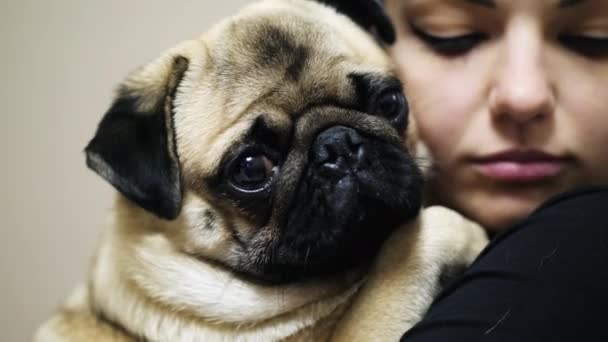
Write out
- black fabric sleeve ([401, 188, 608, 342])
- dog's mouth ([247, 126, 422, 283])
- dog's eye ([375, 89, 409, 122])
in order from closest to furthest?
black fabric sleeve ([401, 188, 608, 342]), dog's mouth ([247, 126, 422, 283]), dog's eye ([375, 89, 409, 122])

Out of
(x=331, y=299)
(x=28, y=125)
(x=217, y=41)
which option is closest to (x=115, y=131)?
(x=217, y=41)

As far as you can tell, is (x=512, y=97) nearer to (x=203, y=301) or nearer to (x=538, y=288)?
(x=538, y=288)

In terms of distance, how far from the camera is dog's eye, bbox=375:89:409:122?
1.20 m

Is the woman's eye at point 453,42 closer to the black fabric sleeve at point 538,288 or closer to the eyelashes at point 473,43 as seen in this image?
the eyelashes at point 473,43

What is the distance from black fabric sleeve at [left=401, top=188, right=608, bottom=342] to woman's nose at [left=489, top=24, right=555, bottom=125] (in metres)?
0.24

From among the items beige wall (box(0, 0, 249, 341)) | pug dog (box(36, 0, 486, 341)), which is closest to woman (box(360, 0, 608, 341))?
pug dog (box(36, 0, 486, 341))

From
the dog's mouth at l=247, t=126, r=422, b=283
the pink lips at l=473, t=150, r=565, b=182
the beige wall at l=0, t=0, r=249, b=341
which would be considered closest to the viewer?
the dog's mouth at l=247, t=126, r=422, b=283

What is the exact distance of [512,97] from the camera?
3.41 feet

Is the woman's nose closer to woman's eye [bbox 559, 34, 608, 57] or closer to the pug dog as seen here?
woman's eye [bbox 559, 34, 608, 57]

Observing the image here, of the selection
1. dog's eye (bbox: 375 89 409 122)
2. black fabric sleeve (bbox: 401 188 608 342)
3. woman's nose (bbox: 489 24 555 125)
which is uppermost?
woman's nose (bbox: 489 24 555 125)

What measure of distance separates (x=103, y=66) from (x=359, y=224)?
4.21 ft

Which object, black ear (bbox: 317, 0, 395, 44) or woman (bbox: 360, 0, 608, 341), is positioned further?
black ear (bbox: 317, 0, 395, 44)

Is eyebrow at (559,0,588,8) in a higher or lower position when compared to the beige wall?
higher

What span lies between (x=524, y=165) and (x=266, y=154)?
20.7 inches
